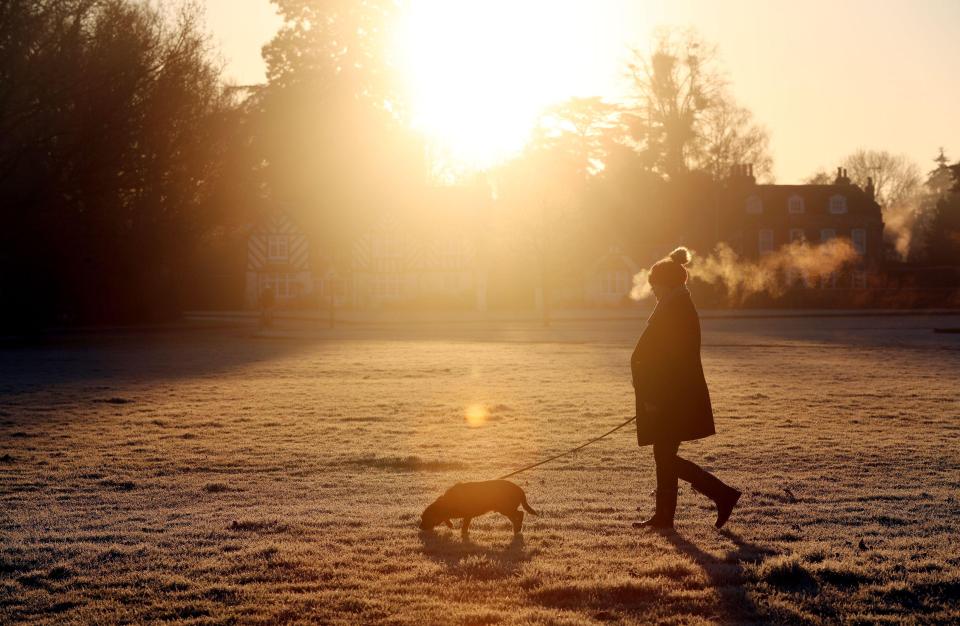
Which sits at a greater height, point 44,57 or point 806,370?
point 44,57

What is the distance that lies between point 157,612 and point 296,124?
5187 centimetres

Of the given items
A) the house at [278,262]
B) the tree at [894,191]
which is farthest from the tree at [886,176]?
the house at [278,262]

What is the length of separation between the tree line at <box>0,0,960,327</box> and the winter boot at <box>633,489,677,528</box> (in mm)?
27522

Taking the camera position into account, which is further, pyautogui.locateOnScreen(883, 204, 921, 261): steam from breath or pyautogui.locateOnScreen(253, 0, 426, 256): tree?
pyautogui.locateOnScreen(883, 204, 921, 261): steam from breath

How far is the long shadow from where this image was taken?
5.44 meters

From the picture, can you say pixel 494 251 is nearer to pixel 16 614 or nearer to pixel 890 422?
pixel 890 422

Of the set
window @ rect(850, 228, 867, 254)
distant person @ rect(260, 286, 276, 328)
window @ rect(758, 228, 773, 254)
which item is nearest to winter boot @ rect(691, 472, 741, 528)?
distant person @ rect(260, 286, 276, 328)

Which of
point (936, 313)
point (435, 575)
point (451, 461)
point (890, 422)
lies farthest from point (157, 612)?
point (936, 313)

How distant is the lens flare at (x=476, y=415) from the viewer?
1375cm

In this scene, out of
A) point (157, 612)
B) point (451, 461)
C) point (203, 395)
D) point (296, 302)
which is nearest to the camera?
point (157, 612)

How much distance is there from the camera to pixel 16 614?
18.1ft

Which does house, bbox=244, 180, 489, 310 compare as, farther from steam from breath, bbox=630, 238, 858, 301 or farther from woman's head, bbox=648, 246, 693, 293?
woman's head, bbox=648, 246, 693, 293

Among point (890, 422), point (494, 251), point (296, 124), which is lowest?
point (890, 422)

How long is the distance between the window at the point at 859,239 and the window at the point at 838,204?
1745 millimetres
